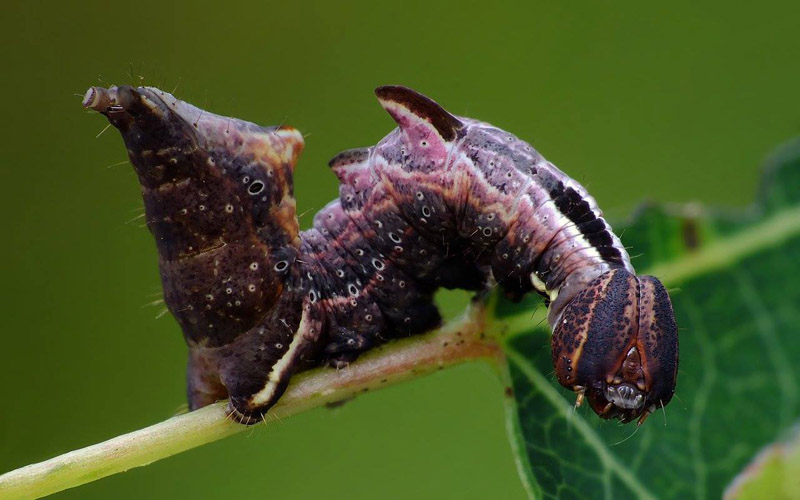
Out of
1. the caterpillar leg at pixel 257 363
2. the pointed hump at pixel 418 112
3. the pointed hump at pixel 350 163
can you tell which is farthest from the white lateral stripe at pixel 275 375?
the pointed hump at pixel 418 112

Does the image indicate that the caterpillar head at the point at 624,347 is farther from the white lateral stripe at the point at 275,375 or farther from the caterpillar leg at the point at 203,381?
the caterpillar leg at the point at 203,381

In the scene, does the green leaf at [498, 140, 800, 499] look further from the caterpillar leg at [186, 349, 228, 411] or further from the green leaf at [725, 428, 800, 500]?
the caterpillar leg at [186, 349, 228, 411]

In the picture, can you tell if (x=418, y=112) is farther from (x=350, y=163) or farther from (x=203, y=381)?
(x=203, y=381)

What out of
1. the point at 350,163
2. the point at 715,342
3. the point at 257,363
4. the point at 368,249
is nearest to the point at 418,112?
the point at 350,163

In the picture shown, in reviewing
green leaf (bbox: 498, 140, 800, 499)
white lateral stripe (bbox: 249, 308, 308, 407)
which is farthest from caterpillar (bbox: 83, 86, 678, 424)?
green leaf (bbox: 498, 140, 800, 499)

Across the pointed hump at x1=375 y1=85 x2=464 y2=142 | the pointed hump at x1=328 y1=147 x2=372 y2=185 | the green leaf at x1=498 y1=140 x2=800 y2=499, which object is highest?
the pointed hump at x1=375 y1=85 x2=464 y2=142

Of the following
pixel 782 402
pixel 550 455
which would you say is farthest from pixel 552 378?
pixel 782 402

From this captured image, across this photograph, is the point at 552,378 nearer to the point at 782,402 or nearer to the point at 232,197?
the point at 782,402
